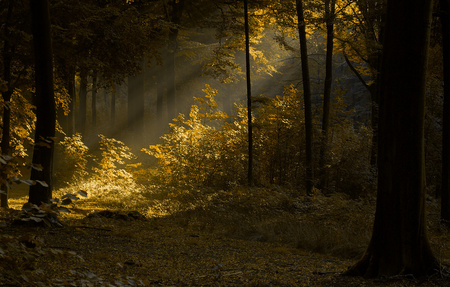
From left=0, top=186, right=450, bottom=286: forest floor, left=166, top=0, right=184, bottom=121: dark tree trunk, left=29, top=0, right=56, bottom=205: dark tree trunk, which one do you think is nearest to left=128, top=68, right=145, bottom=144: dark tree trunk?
left=166, top=0, right=184, bottom=121: dark tree trunk

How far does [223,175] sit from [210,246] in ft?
24.2

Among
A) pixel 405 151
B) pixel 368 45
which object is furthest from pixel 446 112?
pixel 368 45

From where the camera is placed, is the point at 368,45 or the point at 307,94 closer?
the point at 307,94

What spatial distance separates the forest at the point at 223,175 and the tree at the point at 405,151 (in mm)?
13

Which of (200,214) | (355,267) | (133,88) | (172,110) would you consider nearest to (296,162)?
(200,214)

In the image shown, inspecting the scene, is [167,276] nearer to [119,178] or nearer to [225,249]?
[225,249]

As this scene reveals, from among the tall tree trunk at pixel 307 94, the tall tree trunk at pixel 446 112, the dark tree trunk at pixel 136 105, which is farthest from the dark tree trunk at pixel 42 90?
the dark tree trunk at pixel 136 105

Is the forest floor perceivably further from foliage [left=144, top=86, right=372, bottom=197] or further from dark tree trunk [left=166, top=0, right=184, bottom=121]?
dark tree trunk [left=166, top=0, right=184, bottom=121]

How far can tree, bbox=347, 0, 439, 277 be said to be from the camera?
396 cm

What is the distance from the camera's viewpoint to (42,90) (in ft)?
23.9

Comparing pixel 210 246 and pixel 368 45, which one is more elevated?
pixel 368 45

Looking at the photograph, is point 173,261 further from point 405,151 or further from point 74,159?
point 74,159

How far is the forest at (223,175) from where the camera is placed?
3979 millimetres


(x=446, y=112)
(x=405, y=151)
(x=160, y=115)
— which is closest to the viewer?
(x=405, y=151)
